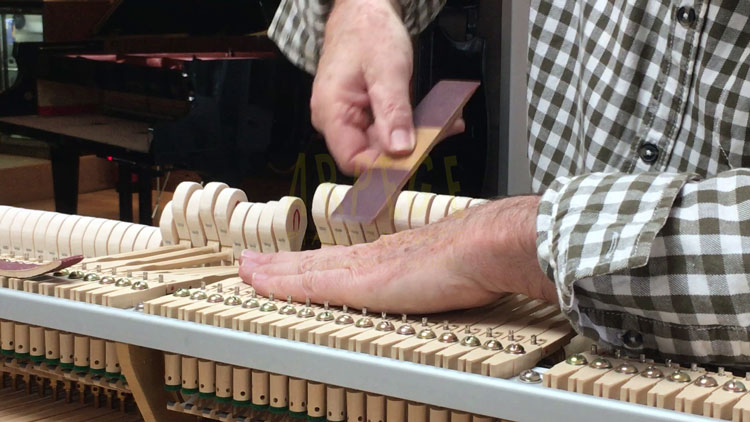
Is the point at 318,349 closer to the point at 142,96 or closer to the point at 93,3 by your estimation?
the point at 142,96

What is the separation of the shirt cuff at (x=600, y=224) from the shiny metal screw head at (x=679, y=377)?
12 centimetres

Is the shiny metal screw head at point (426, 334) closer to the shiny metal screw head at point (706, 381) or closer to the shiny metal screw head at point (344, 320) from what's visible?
the shiny metal screw head at point (344, 320)

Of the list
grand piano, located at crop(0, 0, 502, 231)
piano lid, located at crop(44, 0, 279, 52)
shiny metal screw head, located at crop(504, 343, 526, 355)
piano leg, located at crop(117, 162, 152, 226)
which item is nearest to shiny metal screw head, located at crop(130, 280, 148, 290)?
shiny metal screw head, located at crop(504, 343, 526, 355)

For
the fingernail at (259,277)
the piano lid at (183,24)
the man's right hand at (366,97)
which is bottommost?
the fingernail at (259,277)

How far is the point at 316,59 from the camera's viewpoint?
1.69 m

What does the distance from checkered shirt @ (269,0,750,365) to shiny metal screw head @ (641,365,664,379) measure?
39 millimetres

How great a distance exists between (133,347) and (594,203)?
66cm

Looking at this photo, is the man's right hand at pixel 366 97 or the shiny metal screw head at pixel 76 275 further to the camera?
the shiny metal screw head at pixel 76 275

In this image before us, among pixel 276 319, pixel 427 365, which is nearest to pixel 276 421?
pixel 276 319

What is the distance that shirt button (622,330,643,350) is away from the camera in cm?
110

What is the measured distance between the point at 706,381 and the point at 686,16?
1.67 feet

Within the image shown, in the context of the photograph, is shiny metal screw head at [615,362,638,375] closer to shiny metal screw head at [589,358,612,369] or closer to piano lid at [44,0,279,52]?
shiny metal screw head at [589,358,612,369]

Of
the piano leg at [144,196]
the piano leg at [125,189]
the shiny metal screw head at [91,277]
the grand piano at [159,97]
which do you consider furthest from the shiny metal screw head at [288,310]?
the piano leg at [125,189]

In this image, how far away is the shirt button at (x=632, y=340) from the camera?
3.62ft
